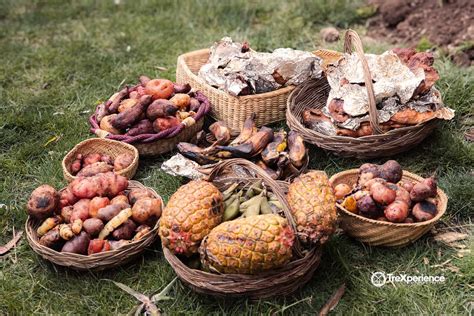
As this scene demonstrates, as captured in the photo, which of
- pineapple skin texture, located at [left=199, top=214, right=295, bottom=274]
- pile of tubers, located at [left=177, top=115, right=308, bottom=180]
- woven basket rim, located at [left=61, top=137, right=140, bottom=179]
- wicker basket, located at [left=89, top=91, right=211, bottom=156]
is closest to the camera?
pineapple skin texture, located at [left=199, top=214, right=295, bottom=274]

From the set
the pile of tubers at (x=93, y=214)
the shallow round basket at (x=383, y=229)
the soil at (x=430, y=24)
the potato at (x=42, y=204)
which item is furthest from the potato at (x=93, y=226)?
the soil at (x=430, y=24)

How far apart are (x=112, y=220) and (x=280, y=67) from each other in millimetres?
1919

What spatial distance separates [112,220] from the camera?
340 centimetres

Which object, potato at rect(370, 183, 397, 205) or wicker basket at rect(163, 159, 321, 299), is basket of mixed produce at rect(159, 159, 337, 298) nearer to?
wicker basket at rect(163, 159, 321, 299)

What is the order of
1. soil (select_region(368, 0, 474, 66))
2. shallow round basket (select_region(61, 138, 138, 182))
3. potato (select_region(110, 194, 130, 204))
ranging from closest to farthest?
potato (select_region(110, 194, 130, 204)) → shallow round basket (select_region(61, 138, 138, 182)) → soil (select_region(368, 0, 474, 66))

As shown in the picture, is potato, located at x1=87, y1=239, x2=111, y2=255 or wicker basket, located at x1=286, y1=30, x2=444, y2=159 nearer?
potato, located at x1=87, y1=239, x2=111, y2=255

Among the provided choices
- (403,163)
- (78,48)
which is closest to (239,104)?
(403,163)

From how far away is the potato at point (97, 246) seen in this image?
10.9 feet

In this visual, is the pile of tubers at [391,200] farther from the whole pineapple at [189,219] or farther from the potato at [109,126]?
the potato at [109,126]

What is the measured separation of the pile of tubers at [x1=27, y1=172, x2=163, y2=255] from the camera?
336 cm

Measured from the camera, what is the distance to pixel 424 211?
3.38 meters

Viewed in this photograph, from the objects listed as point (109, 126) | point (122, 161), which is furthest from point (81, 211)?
point (109, 126)

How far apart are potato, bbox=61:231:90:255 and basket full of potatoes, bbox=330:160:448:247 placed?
1482mm

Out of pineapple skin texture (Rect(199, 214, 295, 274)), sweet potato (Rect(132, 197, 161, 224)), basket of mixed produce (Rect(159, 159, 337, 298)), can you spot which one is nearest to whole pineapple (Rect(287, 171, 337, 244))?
basket of mixed produce (Rect(159, 159, 337, 298))
